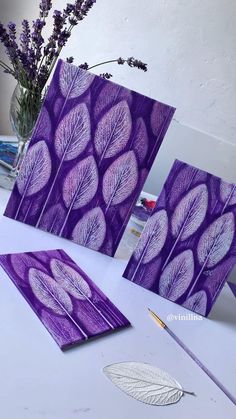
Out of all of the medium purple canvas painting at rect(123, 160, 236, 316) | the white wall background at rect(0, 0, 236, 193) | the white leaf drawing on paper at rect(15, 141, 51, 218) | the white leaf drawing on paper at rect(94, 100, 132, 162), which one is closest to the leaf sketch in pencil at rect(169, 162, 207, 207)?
the medium purple canvas painting at rect(123, 160, 236, 316)

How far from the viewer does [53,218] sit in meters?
0.64

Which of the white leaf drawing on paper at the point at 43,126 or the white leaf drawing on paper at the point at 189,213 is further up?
the white leaf drawing on paper at the point at 43,126

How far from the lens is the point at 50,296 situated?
477mm

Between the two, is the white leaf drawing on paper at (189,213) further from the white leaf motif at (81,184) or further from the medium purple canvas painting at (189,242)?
the white leaf motif at (81,184)

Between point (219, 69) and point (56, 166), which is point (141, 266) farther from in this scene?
point (219, 69)

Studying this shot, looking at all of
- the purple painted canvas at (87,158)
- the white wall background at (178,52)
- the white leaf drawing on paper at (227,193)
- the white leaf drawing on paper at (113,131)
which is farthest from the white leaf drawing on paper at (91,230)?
the white wall background at (178,52)

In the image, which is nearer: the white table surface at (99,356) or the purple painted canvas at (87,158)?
the white table surface at (99,356)

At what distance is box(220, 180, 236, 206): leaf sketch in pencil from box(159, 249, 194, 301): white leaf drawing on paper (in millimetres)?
99

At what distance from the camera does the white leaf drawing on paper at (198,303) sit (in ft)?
1.96

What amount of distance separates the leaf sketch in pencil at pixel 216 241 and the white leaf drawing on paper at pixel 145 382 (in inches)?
8.4

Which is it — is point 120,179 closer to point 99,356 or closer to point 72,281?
point 72,281

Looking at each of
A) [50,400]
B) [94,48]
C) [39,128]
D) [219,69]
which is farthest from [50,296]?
[94,48]

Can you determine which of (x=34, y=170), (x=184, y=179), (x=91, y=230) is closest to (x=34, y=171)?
(x=34, y=170)

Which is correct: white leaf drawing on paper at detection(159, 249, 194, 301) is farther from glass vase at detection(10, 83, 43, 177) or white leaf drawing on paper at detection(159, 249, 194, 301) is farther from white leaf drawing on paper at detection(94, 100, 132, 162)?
glass vase at detection(10, 83, 43, 177)
